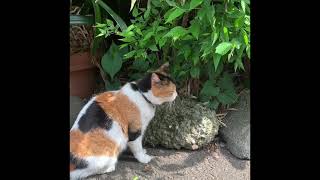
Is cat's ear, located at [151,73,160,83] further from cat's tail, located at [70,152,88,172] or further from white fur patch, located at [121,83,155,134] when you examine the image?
cat's tail, located at [70,152,88,172]

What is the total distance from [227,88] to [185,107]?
12.3 inches

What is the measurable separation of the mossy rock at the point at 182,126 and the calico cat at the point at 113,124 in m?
0.22

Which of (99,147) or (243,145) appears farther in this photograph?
(243,145)

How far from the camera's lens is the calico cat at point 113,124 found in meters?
2.44

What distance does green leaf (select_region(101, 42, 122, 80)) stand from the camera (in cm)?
309

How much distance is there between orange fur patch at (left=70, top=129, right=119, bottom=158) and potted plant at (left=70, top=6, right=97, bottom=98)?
796 millimetres

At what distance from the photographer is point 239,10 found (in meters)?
2.43

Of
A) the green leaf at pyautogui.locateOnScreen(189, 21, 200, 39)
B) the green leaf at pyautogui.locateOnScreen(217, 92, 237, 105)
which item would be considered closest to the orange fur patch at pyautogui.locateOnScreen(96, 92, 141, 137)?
the green leaf at pyautogui.locateOnScreen(189, 21, 200, 39)

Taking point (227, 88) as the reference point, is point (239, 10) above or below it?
above

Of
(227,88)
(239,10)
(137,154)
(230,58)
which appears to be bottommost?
(137,154)

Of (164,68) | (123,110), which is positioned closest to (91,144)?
(123,110)
